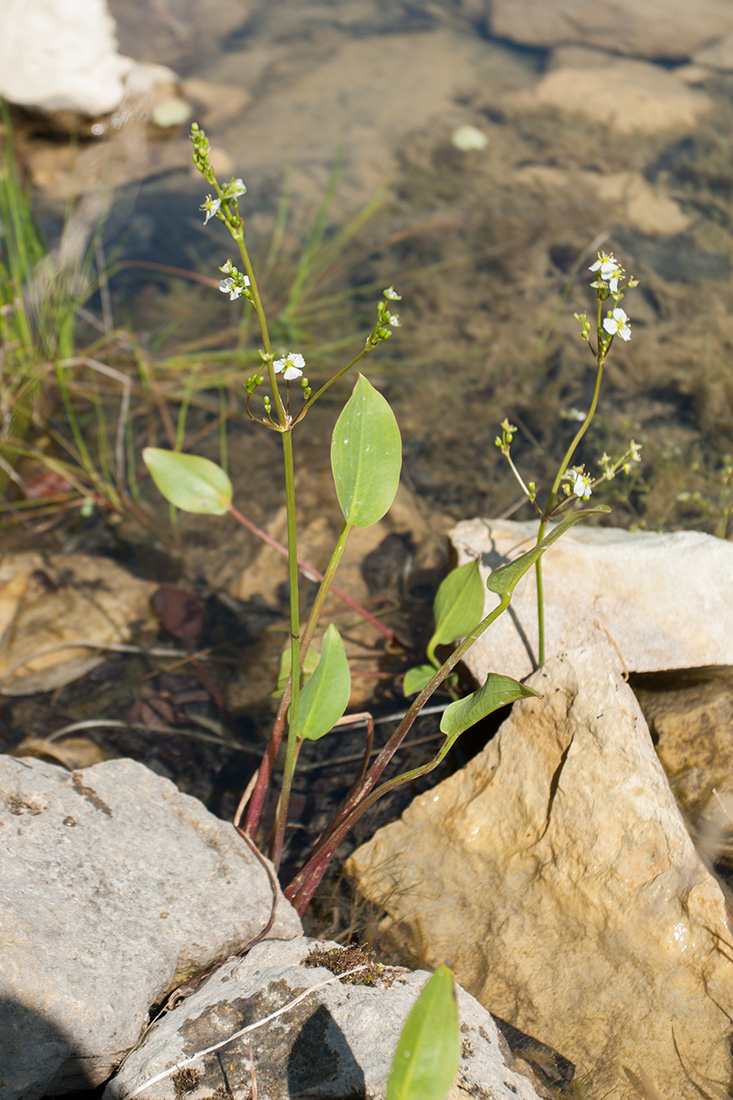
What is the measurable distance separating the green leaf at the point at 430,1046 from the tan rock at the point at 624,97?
198 inches

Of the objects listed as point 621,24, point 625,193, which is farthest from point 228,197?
point 621,24

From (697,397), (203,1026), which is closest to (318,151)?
(697,397)

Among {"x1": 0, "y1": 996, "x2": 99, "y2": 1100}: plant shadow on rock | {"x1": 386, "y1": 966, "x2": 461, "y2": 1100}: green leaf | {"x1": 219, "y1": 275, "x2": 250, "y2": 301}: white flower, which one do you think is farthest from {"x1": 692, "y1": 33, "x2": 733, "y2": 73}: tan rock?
{"x1": 0, "y1": 996, "x2": 99, "y2": 1100}: plant shadow on rock

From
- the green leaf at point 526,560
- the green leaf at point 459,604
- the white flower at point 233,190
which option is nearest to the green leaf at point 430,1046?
the green leaf at point 526,560

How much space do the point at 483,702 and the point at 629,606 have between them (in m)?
0.80

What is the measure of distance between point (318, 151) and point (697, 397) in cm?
310

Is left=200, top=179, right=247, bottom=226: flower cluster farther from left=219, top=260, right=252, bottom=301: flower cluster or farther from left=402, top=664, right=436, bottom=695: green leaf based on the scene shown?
left=402, top=664, right=436, bottom=695: green leaf

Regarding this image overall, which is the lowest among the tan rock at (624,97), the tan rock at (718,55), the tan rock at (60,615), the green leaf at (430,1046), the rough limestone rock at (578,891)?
the tan rock at (60,615)

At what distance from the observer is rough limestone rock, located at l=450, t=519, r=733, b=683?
6.34 ft

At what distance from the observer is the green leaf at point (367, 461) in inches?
57.3

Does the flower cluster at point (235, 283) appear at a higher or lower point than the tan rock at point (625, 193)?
higher

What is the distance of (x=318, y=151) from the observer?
490 centimetres

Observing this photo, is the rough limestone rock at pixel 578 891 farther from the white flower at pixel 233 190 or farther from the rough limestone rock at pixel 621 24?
the rough limestone rock at pixel 621 24

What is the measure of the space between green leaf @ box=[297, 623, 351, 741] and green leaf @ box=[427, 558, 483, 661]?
43 cm
